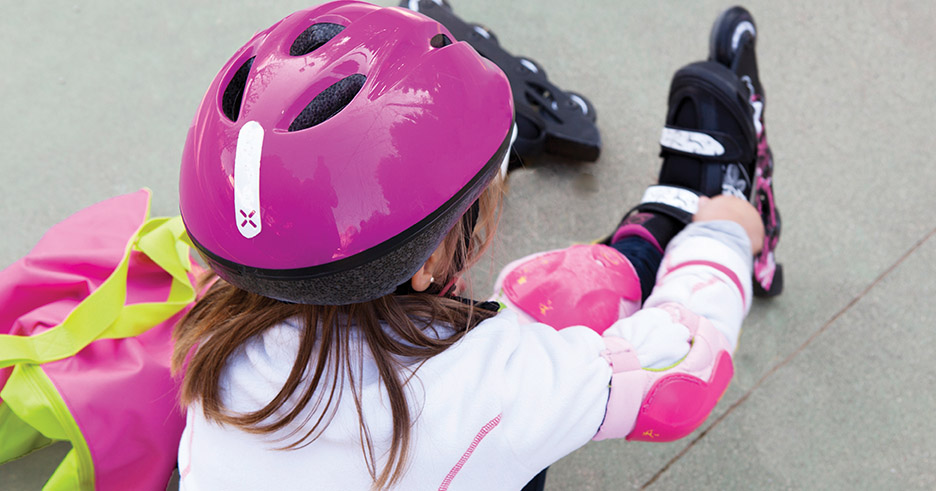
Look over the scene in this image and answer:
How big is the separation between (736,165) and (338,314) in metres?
1.19

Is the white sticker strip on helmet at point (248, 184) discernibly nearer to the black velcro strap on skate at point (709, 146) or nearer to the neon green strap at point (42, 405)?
the neon green strap at point (42, 405)

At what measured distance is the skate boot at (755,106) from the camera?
171 cm

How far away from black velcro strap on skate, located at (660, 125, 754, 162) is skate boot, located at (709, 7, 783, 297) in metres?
0.10

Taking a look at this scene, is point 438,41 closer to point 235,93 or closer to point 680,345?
point 235,93

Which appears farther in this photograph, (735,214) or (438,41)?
(735,214)

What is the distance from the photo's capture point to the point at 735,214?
1.55 meters

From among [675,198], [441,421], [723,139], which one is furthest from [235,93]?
[723,139]

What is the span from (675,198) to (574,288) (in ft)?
1.48

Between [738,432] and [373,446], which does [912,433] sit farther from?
[373,446]

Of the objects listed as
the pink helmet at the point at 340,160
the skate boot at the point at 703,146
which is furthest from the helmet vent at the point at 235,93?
the skate boot at the point at 703,146

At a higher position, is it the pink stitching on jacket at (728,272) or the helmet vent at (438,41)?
the helmet vent at (438,41)

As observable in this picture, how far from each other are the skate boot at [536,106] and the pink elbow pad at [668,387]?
804 mm

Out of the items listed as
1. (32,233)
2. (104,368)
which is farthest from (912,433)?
(32,233)

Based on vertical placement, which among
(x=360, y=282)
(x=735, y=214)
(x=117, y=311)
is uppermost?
(x=360, y=282)
